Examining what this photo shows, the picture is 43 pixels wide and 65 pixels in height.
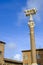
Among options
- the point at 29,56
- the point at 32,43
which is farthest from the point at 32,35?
the point at 29,56

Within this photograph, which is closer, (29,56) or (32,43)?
(32,43)

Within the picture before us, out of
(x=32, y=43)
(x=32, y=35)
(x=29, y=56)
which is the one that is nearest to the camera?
(x=32, y=43)

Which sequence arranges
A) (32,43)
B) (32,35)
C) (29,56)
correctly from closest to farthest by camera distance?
(32,43) → (32,35) → (29,56)

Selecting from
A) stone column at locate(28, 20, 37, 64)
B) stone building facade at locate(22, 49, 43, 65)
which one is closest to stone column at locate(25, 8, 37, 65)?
stone column at locate(28, 20, 37, 64)

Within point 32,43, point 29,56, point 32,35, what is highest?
point 29,56

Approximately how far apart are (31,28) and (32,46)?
329 cm

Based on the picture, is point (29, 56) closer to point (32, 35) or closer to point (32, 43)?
point (32, 35)

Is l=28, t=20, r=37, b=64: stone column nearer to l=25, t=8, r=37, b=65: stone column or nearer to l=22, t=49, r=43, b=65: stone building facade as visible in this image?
l=25, t=8, r=37, b=65: stone column

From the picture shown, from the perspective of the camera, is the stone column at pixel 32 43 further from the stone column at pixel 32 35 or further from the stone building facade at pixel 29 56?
the stone building facade at pixel 29 56

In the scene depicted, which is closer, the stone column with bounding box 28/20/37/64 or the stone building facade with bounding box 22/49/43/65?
the stone column with bounding box 28/20/37/64

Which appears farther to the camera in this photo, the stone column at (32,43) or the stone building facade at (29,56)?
the stone building facade at (29,56)

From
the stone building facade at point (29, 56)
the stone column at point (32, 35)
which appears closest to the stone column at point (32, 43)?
the stone column at point (32, 35)

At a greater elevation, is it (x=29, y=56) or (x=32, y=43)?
(x=29, y=56)

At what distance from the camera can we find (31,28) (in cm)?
3250
